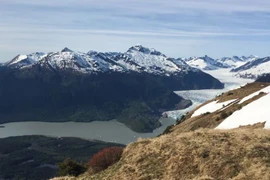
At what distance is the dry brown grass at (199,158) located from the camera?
80.4 ft

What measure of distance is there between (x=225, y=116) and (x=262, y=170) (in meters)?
33.5

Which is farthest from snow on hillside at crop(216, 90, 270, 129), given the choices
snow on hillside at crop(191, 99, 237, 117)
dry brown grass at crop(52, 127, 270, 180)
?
snow on hillside at crop(191, 99, 237, 117)

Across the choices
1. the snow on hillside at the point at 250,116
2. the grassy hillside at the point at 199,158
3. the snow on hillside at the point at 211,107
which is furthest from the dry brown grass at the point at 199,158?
the snow on hillside at the point at 211,107

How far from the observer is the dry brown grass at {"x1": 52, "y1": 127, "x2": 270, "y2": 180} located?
2452cm

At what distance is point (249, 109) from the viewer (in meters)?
53.3

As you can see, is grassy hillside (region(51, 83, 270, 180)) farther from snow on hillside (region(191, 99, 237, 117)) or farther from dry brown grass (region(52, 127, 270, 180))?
snow on hillside (region(191, 99, 237, 117))

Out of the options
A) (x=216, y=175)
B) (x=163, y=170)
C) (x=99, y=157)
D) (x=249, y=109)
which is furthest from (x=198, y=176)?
(x=249, y=109)

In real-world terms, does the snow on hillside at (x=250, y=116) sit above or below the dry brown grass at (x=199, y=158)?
above

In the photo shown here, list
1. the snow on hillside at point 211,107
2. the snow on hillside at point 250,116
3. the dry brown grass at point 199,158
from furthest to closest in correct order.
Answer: the snow on hillside at point 211,107 < the snow on hillside at point 250,116 < the dry brown grass at point 199,158

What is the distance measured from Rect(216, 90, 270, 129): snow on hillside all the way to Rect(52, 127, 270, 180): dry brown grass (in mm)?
14971

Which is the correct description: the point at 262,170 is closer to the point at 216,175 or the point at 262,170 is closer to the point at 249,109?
the point at 216,175

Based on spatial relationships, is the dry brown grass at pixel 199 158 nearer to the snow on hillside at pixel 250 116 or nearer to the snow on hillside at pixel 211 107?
the snow on hillside at pixel 250 116

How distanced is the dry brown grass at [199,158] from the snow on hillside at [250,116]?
1497cm

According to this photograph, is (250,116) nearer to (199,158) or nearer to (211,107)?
(199,158)
